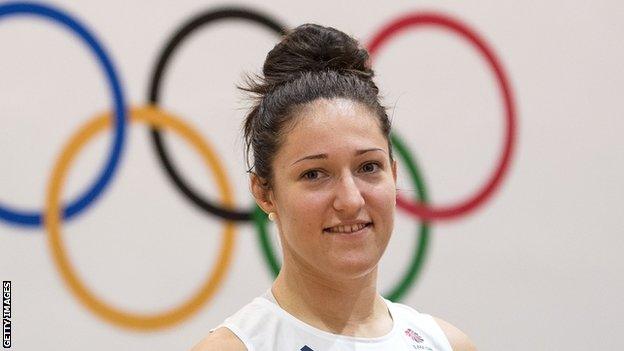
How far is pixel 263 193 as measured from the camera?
54.1 inches

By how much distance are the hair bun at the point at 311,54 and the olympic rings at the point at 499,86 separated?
3.16ft

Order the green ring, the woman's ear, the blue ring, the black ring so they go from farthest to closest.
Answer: the green ring → the black ring → the blue ring → the woman's ear

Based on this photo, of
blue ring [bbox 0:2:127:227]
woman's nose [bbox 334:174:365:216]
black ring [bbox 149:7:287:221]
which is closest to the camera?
woman's nose [bbox 334:174:365:216]

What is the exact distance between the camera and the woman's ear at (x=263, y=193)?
137 cm

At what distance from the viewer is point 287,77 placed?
1390 mm

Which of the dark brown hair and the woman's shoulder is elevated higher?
the dark brown hair

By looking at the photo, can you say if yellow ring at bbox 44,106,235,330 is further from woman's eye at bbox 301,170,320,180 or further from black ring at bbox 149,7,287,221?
woman's eye at bbox 301,170,320,180

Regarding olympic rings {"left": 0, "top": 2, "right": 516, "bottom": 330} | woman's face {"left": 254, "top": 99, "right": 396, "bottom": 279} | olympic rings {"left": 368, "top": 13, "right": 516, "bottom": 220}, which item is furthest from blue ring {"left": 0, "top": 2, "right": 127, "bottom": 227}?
woman's face {"left": 254, "top": 99, "right": 396, "bottom": 279}

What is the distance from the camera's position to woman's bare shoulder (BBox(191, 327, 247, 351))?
4.17 ft

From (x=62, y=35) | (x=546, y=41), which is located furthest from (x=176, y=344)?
(x=546, y=41)

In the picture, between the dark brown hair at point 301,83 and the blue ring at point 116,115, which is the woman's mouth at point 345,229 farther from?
the blue ring at point 116,115

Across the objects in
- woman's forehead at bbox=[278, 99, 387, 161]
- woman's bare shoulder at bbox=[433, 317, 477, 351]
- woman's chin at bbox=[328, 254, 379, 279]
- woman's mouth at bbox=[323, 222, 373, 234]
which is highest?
woman's forehead at bbox=[278, 99, 387, 161]

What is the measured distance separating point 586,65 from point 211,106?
1084mm

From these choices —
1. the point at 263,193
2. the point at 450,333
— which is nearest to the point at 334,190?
the point at 263,193
